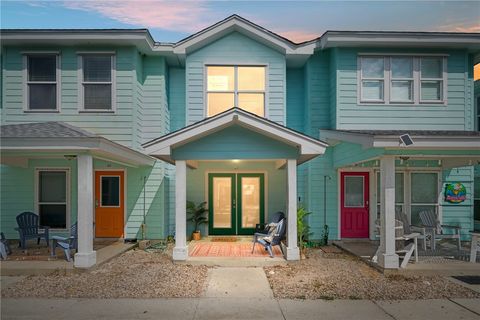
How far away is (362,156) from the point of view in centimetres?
872

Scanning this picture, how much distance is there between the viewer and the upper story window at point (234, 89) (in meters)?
11.8

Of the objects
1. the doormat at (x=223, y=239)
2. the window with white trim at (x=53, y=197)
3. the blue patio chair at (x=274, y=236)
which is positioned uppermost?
the window with white trim at (x=53, y=197)

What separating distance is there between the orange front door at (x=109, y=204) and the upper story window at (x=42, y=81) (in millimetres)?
2651

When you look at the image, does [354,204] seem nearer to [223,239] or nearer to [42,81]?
→ [223,239]

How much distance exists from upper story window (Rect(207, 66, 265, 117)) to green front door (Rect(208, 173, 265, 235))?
237 centimetres

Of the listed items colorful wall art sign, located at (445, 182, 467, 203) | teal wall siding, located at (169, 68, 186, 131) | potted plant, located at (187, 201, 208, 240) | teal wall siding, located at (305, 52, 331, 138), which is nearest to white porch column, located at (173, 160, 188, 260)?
potted plant, located at (187, 201, 208, 240)

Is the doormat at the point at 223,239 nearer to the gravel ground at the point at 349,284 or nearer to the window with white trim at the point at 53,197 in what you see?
the gravel ground at the point at 349,284

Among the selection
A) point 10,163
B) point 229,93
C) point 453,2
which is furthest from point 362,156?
point 10,163

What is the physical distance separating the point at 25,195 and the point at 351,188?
10.3 m

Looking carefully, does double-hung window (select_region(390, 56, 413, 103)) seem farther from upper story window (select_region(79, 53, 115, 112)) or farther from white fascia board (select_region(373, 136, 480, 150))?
upper story window (select_region(79, 53, 115, 112))

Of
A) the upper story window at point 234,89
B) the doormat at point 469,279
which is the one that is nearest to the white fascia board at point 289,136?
the upper story window at point 234,89

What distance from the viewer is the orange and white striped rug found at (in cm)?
933

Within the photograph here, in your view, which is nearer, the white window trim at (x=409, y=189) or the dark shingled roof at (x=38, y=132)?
the dark shingled roof at (x=38, y=132)

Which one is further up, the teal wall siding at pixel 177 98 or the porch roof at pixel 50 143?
the teal wall siding at pixel 177 98
